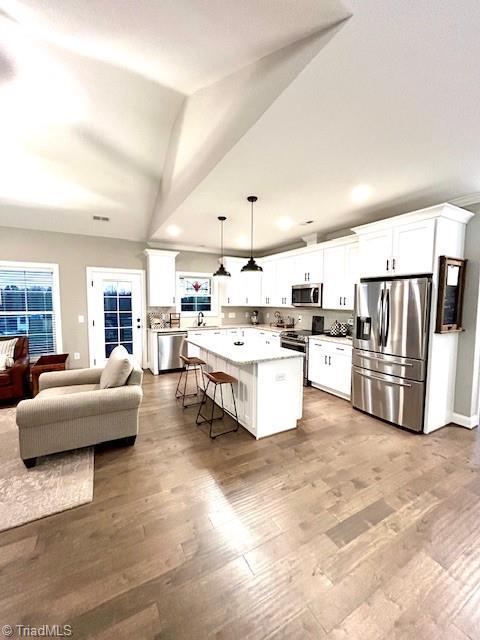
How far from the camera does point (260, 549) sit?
1692 millimetres

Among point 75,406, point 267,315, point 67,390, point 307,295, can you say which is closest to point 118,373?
point 75,406

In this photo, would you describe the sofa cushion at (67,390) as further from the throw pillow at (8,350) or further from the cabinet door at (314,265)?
the cabinet door at (314,265)

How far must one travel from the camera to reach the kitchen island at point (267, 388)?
2.99 metres

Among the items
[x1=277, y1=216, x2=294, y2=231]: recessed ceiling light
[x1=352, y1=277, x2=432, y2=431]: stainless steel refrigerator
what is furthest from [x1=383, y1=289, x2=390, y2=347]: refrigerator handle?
[x1=277, y1=216, x2=294, y2=231]: recessed ceiling light

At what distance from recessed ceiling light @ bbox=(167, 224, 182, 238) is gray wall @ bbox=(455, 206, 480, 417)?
A: 4.09 m

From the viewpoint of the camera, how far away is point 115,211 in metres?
4.74

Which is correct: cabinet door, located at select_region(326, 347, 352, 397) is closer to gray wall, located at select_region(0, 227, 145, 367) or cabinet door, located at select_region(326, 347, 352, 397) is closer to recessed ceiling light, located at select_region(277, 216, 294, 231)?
recessed ceiling light, located at select_region(277, 216, 294, 231)

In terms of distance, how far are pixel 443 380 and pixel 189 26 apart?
4100mm

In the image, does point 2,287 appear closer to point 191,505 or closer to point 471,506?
point 191,505

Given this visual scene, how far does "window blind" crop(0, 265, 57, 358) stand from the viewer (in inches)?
188

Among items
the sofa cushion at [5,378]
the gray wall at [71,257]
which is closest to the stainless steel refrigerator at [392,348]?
the gray wall at [71,257]

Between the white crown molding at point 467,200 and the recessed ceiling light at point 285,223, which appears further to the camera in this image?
the recessed ceiling light at point 285,223

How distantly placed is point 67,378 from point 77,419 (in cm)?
101

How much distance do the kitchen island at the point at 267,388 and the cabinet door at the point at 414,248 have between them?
1.69m
